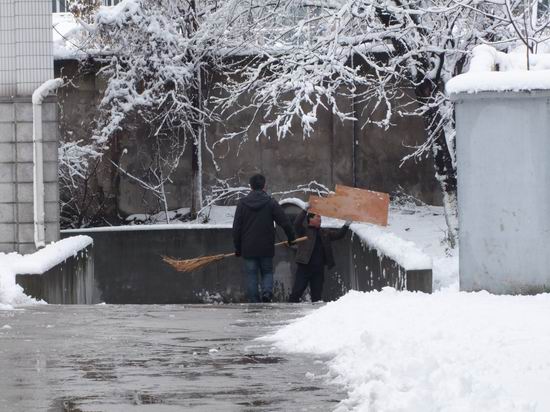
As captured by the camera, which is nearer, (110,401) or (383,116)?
(110,401)

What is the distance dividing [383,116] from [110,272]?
4.72 meters

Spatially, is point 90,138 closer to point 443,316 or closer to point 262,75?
point 262,75

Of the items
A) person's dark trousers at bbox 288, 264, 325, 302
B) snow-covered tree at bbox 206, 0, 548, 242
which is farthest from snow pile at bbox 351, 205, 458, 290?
snow-covered tree at bbox 206, 0, 548, 242

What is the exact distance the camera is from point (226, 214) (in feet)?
68.0

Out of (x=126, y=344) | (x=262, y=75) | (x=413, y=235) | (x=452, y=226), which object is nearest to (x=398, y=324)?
(x=126, y=344)

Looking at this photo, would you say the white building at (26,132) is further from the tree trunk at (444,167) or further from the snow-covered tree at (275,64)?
the tree trunk at (444,167)

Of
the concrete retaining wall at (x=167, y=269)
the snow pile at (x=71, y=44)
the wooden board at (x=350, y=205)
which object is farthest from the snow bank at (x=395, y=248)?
the snow pile at (x=71, y=44)

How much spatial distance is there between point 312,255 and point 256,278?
40.9 inches

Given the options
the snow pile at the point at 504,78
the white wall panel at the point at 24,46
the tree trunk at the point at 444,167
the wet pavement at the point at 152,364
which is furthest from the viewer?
the tree trunk at the point at 444,167

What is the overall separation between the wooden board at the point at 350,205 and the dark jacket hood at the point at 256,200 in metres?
0.70

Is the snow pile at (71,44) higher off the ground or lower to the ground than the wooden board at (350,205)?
higher

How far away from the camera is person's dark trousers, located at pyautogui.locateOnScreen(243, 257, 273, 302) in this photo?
1581cm

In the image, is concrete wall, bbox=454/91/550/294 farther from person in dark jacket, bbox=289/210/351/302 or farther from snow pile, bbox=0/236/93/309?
person in dark jacket, bbox=289/210/351/302

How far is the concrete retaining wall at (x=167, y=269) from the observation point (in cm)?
1889
